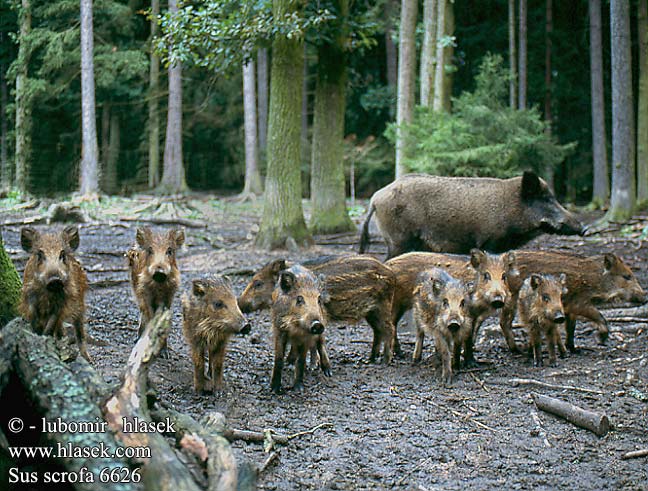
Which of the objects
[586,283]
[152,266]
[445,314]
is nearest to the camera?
[152,266]

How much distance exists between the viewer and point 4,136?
50.9 ft

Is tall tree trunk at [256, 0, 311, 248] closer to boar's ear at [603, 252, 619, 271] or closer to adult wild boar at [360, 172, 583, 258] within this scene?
adult wild boar at [360, 172, 583, 258]

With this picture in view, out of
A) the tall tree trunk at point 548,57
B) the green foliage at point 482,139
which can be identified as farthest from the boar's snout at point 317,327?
the tall tree trunk at point 548,57

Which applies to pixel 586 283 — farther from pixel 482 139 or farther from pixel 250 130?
pixel 250 130

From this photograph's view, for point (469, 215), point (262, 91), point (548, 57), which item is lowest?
point (469, 215)

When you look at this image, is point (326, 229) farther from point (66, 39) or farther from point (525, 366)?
point (525, 366)

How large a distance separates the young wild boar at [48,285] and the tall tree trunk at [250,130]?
18370mm

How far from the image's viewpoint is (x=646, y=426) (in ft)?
15.9

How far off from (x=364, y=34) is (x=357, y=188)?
1517 centimetres

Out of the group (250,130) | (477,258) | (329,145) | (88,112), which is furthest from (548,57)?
(477,258)

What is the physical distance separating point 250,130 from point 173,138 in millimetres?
2493

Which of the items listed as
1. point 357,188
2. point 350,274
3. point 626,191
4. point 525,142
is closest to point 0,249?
point 350,274

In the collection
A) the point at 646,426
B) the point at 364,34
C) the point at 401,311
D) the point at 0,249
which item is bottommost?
the point at 646,426

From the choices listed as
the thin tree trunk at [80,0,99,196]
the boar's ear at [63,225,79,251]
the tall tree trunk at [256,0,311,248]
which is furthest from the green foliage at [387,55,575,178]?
the boar's ear at [63,225,79,251]
